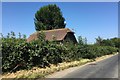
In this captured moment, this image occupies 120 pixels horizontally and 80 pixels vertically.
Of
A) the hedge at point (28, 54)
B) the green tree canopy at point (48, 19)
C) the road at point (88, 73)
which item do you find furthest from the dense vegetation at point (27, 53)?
the green tree canopy at point (48, 19)

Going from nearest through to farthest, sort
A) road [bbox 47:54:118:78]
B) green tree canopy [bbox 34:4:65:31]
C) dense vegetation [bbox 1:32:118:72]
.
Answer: road [bbox 47:54:118:78]
dense vegetation [bbox 1:32:118:72]
green tree canopy [bbox 34:4:65:31]

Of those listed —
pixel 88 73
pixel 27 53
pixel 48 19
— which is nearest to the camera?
pixel 88 73

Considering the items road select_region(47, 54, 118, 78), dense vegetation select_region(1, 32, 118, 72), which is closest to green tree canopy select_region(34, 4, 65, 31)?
dense vegetation select_region(1, 32, 118, 72)

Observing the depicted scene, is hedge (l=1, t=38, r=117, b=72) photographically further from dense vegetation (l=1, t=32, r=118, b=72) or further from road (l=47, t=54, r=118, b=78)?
road (l=47, t=54, r=118, b=78)

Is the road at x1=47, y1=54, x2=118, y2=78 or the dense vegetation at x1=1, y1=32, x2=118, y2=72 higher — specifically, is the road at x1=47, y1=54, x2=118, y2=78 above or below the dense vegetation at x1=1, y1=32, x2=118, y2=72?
below

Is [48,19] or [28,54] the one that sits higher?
[48,19]

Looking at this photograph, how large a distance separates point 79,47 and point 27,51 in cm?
1334

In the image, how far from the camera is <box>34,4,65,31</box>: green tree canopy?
62625 millimetres

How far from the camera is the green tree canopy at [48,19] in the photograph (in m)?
62.6

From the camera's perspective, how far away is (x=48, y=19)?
6275 cm

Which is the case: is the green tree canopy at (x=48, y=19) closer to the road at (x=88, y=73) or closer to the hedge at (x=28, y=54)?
the hedge at (x=28, y=54)

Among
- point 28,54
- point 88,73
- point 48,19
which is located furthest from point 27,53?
point 48,19

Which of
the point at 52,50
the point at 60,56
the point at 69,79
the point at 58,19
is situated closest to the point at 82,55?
the point at 60,56

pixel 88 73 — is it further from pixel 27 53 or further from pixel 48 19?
pixel 48 19
